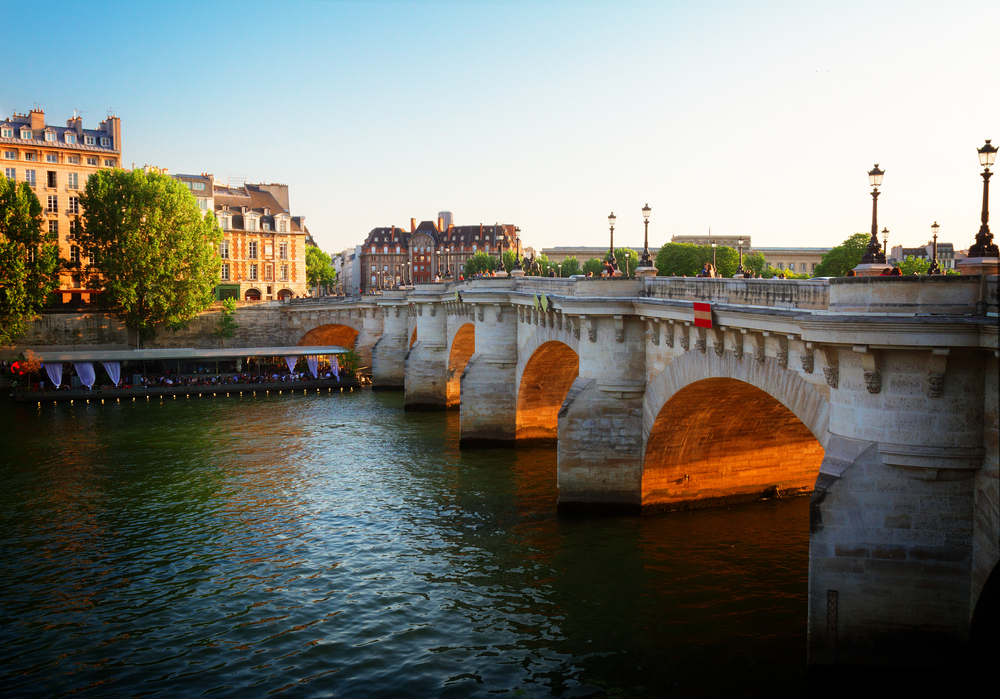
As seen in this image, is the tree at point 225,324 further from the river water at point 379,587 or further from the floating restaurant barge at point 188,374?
the river water at point 379,587

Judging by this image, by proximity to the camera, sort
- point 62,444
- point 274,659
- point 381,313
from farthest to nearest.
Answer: point 381,313, point 62,444, point 274,659

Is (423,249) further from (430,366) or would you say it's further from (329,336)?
(430,366)

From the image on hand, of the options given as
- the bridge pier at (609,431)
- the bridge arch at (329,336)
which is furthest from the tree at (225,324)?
the bridge pier at (609,431)

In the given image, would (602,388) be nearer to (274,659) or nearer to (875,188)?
(875,188)

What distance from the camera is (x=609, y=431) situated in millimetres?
23906

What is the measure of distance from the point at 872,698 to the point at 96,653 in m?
14.5

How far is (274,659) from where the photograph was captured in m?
16.2

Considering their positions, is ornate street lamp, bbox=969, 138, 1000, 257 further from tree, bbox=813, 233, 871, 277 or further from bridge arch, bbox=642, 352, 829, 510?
tree, bbox=813, 233, 871, 277

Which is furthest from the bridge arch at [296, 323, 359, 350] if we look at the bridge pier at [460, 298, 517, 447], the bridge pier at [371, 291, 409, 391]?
the bridge pier at [460, 298, 517, 447]

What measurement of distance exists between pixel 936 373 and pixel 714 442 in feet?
38.2

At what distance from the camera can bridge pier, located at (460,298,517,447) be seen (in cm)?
3647

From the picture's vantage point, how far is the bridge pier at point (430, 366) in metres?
49.3

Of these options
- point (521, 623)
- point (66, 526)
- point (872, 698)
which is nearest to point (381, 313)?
point (66, 526)

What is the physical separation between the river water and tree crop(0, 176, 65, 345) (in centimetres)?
3387
